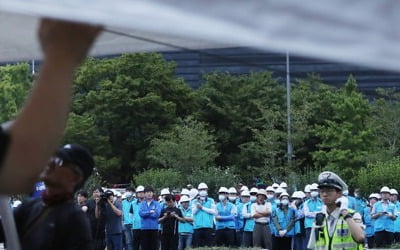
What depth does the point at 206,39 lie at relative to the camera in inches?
73.4

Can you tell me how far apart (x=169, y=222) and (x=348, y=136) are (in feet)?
70.6

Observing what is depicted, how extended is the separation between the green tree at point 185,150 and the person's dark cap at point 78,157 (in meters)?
42.6

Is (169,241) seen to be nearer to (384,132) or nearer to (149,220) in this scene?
Result: (149,220)

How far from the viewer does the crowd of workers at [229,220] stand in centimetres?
2430

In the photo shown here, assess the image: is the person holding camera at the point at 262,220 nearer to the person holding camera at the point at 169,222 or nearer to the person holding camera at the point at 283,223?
the person holding camera at the point at 283,223

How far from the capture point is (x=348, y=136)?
4509 cm

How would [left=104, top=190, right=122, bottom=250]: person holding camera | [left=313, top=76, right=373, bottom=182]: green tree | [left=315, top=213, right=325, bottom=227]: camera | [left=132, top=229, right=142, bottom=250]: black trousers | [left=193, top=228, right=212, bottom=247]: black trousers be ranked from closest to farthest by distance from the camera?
1. [left=315, top=213, right=325, bottom=227]: camera
2. [left=104, top=190, right=122, bottom=250]: person holding camera
3. [left=132, top=229, right=142, bottom=250]: black trousers
4. [left=193, top=228, right=212, bottom=247]: black trousers
5. [left=313, top=76, right=373, bottom=182]: green tree

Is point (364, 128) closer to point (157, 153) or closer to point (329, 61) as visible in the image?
point (157, 153)

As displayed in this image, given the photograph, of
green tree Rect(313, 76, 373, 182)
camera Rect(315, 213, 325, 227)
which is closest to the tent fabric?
camera Rect(315, 213, 325, 227)

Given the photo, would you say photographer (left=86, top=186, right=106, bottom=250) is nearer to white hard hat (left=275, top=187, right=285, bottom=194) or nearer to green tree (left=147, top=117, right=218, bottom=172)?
white hard hat (left=275, top=187, right=285, bottom=194)

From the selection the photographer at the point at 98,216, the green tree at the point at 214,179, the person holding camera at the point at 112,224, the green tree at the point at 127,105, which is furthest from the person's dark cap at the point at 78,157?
the green tree at the point at 127,105

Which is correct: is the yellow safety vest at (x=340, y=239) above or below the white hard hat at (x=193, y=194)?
above

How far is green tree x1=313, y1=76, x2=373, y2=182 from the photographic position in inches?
1762

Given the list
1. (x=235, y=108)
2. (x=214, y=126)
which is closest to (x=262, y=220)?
(x=235, y=108)
